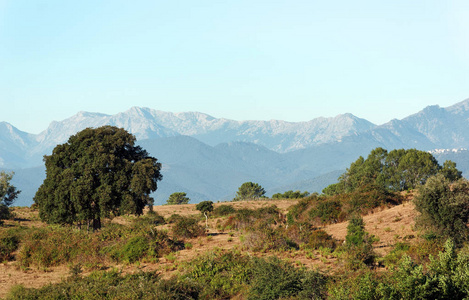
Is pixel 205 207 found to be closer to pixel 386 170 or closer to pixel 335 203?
pixel 335 203

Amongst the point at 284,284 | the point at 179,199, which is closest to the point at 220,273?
the point at 284,284

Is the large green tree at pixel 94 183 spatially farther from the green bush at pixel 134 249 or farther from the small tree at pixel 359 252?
the small tree at pixel 359 252

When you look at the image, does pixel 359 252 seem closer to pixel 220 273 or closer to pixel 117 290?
pixel 220 273

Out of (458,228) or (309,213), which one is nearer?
(458,228)

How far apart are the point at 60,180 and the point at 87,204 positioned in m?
3.38

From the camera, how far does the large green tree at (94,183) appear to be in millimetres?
40125

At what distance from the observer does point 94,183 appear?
41.0 m

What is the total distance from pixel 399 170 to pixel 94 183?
55.6 meters

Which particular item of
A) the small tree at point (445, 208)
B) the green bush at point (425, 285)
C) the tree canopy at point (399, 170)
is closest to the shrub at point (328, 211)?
the small tree at point (445, 208)

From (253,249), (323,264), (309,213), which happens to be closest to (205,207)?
(309,213)

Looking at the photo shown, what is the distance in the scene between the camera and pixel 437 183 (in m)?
29.4

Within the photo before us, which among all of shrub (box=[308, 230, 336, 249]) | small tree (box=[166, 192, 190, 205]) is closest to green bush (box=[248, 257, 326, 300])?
shrub (box=[308, 230, 336, 249])

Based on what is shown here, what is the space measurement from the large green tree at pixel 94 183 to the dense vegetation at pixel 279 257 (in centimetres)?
643

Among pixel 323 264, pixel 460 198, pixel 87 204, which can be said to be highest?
pixel 87 204
